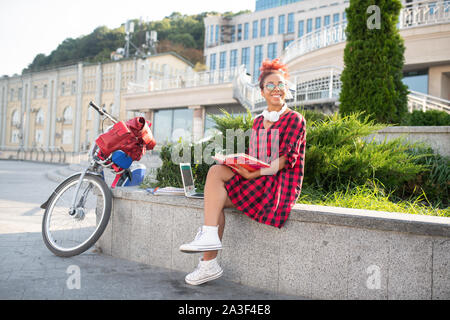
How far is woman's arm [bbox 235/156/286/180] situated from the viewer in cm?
304

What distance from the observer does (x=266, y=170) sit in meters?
3.04

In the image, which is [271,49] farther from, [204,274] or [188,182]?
[204,274]

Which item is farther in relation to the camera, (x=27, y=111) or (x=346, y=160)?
(x=27, y=111)

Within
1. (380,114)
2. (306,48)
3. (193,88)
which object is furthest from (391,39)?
(193,88)

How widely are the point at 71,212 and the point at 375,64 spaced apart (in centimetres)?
753

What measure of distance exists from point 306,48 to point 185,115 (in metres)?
10.6

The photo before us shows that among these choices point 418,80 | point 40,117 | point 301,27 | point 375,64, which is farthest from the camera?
point 301,27

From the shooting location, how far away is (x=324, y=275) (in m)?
2.95

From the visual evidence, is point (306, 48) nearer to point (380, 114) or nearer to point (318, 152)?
point (380, 114)

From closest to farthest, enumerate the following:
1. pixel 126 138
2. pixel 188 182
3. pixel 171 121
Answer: pixel 188 182
pixel 126 138
pixel 171 121

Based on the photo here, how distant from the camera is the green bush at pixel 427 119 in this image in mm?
8281

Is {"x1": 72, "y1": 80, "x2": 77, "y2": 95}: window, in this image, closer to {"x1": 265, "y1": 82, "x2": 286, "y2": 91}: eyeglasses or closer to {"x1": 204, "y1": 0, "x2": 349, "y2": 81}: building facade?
{"x1": 204, "y1": 0, "x2": 349, "y2": 81}: building facade

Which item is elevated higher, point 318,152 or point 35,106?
point 35,106

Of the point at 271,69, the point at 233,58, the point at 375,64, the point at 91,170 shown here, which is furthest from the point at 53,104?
the point at 271,69
